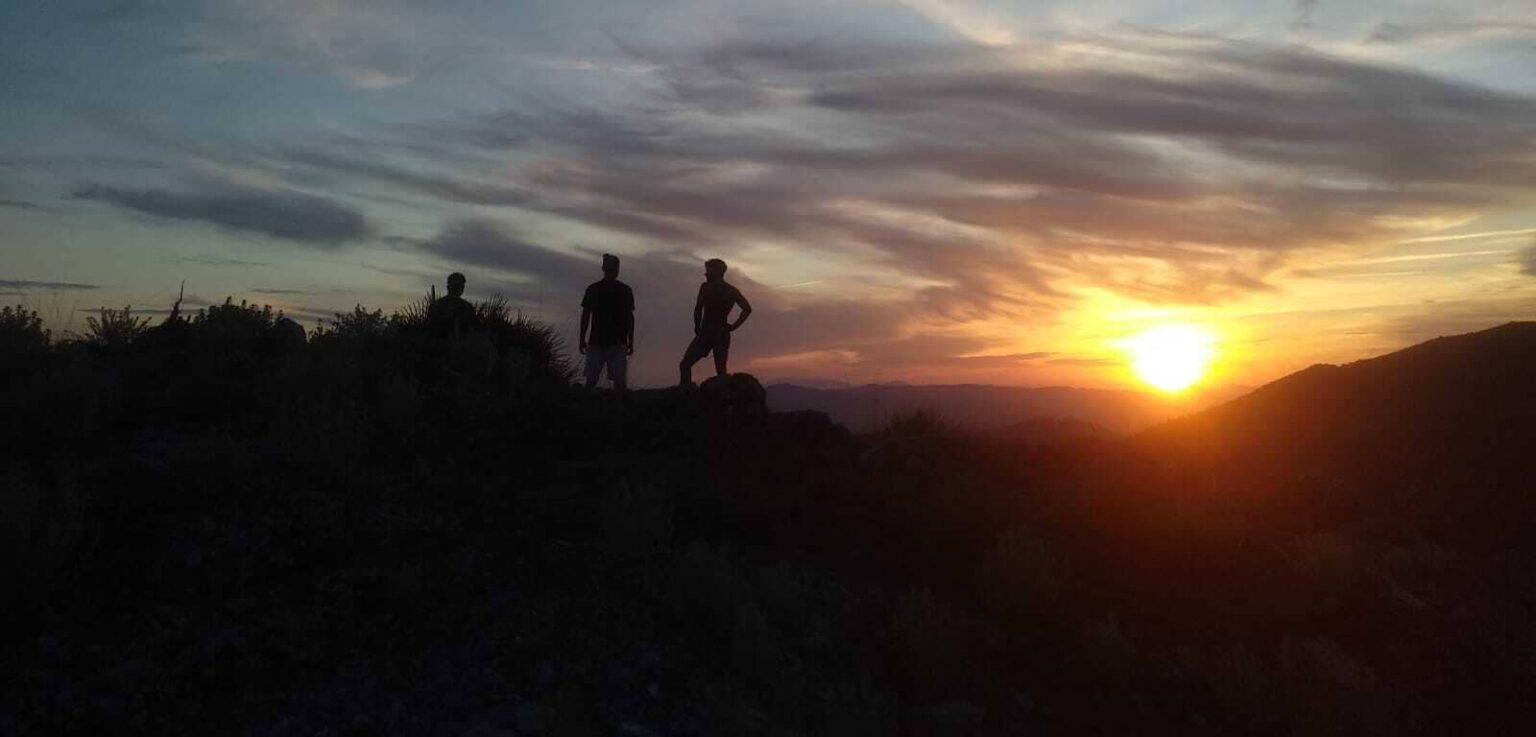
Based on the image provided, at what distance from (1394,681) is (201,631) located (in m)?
9.11

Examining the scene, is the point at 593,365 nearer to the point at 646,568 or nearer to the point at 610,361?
the point at 610,361

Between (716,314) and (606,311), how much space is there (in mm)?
1501

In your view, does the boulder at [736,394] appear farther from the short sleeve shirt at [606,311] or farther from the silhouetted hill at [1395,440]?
the silhouetted hill at [1395,440]

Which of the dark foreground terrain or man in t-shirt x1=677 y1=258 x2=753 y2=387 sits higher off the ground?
man in t-shirt x1=677 y1=258 x2=753 y2=387

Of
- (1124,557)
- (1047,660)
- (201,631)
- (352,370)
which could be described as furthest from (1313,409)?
(201,631)

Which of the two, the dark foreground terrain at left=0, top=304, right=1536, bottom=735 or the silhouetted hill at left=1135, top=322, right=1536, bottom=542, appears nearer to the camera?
the dark foreground terrain at left=0, top=304, right=1536, bottom=735

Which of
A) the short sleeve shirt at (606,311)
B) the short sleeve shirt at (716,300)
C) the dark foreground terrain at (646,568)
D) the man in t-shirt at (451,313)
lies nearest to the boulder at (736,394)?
the dark foreground terrain at (646,568)

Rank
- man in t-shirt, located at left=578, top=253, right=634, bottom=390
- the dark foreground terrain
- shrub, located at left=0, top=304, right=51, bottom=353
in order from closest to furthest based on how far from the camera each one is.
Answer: the dark foreground terrain → shrub, located at left=0, top=304, right=51, bottom=353 → man in t-shirt, located at left=578, top=253, right=634, bottom=390

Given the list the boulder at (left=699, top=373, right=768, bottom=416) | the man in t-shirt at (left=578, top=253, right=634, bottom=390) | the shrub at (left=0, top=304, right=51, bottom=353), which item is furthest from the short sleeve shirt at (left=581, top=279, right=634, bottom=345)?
the shrub at (left=0, top=304, right=51, bottom=353)

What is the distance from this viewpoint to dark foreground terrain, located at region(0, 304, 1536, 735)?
6.80 m

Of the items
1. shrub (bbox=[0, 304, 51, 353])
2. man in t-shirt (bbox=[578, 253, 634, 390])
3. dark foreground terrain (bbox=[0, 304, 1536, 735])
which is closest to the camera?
dark foreground terrain (bbox=[0, 304, 1536, 735])

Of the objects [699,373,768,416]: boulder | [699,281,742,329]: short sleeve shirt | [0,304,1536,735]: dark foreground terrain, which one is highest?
[699,281,742,329]: short sleeve shirt

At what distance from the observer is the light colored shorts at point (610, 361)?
14672 millimetres

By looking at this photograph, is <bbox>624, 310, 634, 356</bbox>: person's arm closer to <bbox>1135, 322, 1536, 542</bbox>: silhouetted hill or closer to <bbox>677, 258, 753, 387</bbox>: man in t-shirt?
<bbox>677, 258, 753, 387</bbox>: man in t-shirt
